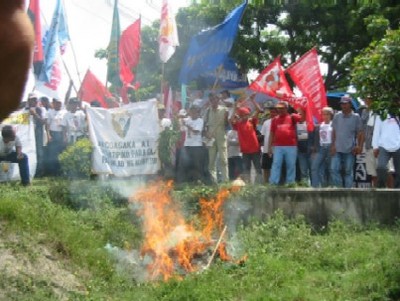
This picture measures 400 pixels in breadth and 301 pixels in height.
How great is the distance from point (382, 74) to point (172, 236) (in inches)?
156

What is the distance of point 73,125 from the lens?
13.8 meters

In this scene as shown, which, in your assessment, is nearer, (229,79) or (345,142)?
(345,142)

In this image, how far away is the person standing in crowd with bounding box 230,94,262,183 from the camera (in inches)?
499

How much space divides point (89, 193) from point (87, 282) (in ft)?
8.45

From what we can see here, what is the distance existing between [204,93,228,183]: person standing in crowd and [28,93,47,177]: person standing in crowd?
3.18 meters

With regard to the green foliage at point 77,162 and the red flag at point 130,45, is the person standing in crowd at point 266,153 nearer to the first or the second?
the green foliage at point 77,162

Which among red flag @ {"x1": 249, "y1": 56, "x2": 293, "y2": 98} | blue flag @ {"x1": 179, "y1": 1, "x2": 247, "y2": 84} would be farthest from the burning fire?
blue flag @ {"x1": 179, "y1": 1, "x2": 247, "y2": 84}

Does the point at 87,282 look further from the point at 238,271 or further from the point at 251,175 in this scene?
the point at 251,175

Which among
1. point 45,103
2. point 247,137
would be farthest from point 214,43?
point 45,103

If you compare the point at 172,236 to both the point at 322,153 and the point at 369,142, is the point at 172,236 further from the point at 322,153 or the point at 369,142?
the point at 369,142

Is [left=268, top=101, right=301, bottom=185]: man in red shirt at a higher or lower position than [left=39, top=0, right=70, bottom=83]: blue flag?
lower

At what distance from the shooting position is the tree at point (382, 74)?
7.78 m

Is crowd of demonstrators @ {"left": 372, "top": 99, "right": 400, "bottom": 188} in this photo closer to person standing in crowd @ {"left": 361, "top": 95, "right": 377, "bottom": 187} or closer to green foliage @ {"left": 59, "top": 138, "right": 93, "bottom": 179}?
person standing in crowd @ {"left": 361, "top": 95, "right": 377, "bottom": 187}

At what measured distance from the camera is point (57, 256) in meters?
9.23
